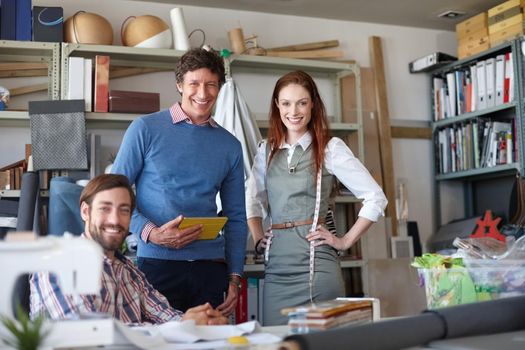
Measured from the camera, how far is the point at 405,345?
139 centimetres

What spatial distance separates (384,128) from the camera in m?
4.76

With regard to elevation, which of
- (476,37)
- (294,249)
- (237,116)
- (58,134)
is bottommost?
(294,249)

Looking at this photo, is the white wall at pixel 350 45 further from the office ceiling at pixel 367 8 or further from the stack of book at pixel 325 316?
the stack of book at pixel 325 316

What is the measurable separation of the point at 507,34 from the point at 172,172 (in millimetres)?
2916

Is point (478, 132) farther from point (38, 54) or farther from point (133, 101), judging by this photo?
point (38, 54)

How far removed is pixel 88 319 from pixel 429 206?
13.2 feet

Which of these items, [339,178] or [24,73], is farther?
[24,73]

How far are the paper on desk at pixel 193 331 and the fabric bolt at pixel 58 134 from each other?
90.1 inches

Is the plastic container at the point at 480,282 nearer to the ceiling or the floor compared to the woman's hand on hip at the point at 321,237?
nearer to the floor

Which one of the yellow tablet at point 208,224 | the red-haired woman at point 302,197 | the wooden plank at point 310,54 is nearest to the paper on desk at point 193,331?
the yellow tablet at point 208,224

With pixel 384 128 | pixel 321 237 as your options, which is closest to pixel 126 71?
pixel 384 128

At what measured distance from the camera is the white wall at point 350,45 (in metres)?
4.23

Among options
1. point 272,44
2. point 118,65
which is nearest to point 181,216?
point 118,65

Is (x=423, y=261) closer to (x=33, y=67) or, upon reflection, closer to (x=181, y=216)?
(x=181, y=216)
